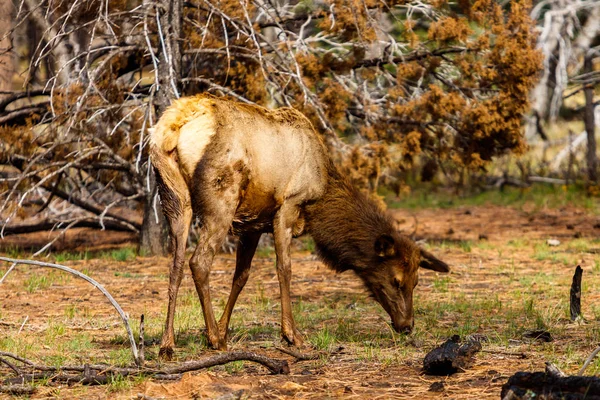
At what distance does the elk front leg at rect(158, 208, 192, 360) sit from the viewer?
6.25 meters

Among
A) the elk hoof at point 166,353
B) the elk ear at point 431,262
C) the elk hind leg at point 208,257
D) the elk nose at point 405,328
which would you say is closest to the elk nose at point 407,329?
the elk nose at point 405,328

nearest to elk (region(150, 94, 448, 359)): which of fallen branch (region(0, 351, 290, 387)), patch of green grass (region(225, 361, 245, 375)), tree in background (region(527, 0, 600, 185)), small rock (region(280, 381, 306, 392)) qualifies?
patch of green grass (region(225, 361, 245, 375))

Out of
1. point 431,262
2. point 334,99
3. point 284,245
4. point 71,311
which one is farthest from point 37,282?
point 334,99

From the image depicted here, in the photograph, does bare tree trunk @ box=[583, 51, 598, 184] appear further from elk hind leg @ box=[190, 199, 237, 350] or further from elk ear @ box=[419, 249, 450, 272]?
elk hind leg @ box=[190, 199, 237, 350]

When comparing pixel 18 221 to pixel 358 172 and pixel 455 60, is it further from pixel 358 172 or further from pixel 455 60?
pixel 455 60

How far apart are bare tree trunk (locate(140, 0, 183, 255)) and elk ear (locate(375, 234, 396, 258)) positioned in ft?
11.7

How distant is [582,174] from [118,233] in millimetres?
9651

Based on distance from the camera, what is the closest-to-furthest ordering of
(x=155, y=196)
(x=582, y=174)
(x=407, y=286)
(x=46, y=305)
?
(x=407, y=286), (x=46, y=305), (x=155, y=196), (x=582, y=174)

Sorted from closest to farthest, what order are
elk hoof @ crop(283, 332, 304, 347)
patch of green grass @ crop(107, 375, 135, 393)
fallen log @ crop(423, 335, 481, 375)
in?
1. patch of green grass @ crop(107, 375, 135, 393)
2. fallen log @ crop(423, 335, 481, 375)
3. elk hoof @ crop(283, 332, 304, 347)

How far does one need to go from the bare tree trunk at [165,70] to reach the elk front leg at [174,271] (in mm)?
3710

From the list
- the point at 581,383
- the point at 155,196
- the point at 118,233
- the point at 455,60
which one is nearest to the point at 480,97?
the point at 455,60

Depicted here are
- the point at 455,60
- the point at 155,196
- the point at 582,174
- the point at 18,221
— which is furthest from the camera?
the point at 582,174

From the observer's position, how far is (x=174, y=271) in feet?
21.4

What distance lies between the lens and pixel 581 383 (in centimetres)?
439
